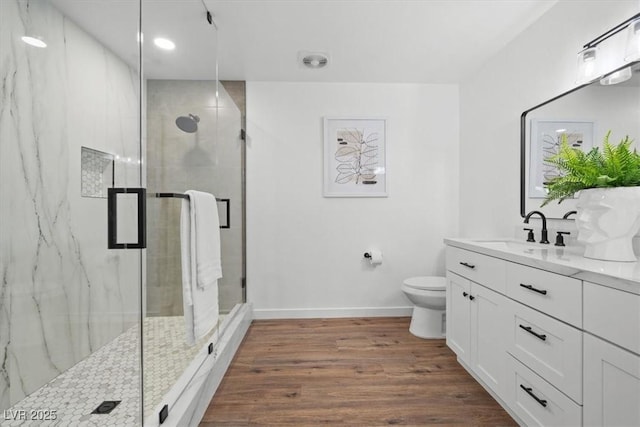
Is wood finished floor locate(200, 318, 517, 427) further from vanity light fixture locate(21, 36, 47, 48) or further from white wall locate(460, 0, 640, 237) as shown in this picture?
vanity light fixture locate(21, 36, 47, 48)

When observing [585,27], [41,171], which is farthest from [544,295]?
[41,171]

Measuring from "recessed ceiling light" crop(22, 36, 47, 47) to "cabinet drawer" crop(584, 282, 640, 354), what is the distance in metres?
2.55

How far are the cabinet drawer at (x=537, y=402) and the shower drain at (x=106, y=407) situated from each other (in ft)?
6.17

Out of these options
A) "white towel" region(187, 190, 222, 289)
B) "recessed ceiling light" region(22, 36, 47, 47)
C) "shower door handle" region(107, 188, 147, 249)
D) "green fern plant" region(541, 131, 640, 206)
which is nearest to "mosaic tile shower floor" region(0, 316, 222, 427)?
"white towel" region(187, 190, 222, 289)

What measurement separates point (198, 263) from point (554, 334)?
1569mm

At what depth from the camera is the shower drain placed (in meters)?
1.36

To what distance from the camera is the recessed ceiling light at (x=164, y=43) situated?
1287mm

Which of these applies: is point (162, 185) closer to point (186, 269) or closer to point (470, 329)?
point (186, 269)

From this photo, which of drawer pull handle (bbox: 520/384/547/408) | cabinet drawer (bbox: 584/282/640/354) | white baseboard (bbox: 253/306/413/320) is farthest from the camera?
white baseboard (bbox: 253/306/413/320)

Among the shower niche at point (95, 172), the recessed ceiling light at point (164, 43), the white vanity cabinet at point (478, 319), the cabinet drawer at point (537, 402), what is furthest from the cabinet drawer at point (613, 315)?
the shower niche at point (95, 172)

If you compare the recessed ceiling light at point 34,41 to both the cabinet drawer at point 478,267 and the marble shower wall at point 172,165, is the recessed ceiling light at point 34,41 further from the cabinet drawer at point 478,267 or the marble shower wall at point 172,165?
the cabinet drawer at point 478,267

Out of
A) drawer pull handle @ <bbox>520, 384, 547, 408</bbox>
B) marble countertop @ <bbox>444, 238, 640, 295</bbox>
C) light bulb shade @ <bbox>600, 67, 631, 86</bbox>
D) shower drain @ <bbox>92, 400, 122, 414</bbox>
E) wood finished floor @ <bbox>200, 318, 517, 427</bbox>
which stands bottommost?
wood finished floor @ <bbox>200, 318, 517, 427</bbox>

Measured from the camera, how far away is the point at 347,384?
1748 mm

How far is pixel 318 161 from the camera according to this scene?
2.81 meters
